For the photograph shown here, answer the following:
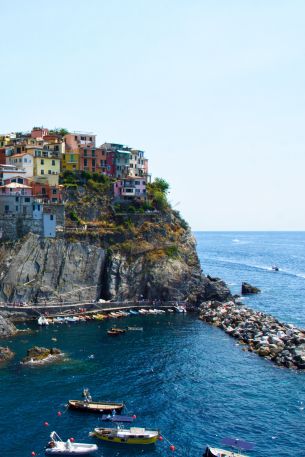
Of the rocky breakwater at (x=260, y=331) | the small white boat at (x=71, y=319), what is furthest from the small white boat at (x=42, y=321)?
the rocky breakwater at (x=260, y=331)

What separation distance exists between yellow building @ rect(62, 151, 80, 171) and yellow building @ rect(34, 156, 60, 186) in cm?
389

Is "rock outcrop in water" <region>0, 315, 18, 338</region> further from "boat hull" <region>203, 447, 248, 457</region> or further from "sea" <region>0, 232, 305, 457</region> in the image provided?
"boat hull" <region>203, 447, 248, 457</region>

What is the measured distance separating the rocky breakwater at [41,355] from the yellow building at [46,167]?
166 ft

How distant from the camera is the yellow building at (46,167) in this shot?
113963 millimetres

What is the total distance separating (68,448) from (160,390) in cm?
1819

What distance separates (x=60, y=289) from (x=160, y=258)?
2348 cm

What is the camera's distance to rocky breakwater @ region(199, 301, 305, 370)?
2842 inches

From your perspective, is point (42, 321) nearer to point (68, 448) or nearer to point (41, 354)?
point (41, 354)

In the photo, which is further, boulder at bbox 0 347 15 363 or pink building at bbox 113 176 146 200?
pink building at bbox 113 176 146 200

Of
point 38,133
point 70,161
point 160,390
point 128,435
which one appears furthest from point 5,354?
point 38,133

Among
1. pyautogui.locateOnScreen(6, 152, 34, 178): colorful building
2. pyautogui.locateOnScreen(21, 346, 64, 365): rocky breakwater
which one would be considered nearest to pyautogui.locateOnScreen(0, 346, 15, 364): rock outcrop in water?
pyautogui.locateOnScreen(21, 346, 64, 365): rocky breakwater

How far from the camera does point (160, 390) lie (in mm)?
61281

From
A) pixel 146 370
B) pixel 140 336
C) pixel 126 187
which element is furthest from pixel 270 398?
pixel 126 187

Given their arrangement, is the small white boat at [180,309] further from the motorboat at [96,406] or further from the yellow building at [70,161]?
the motorboat at [96,406]
